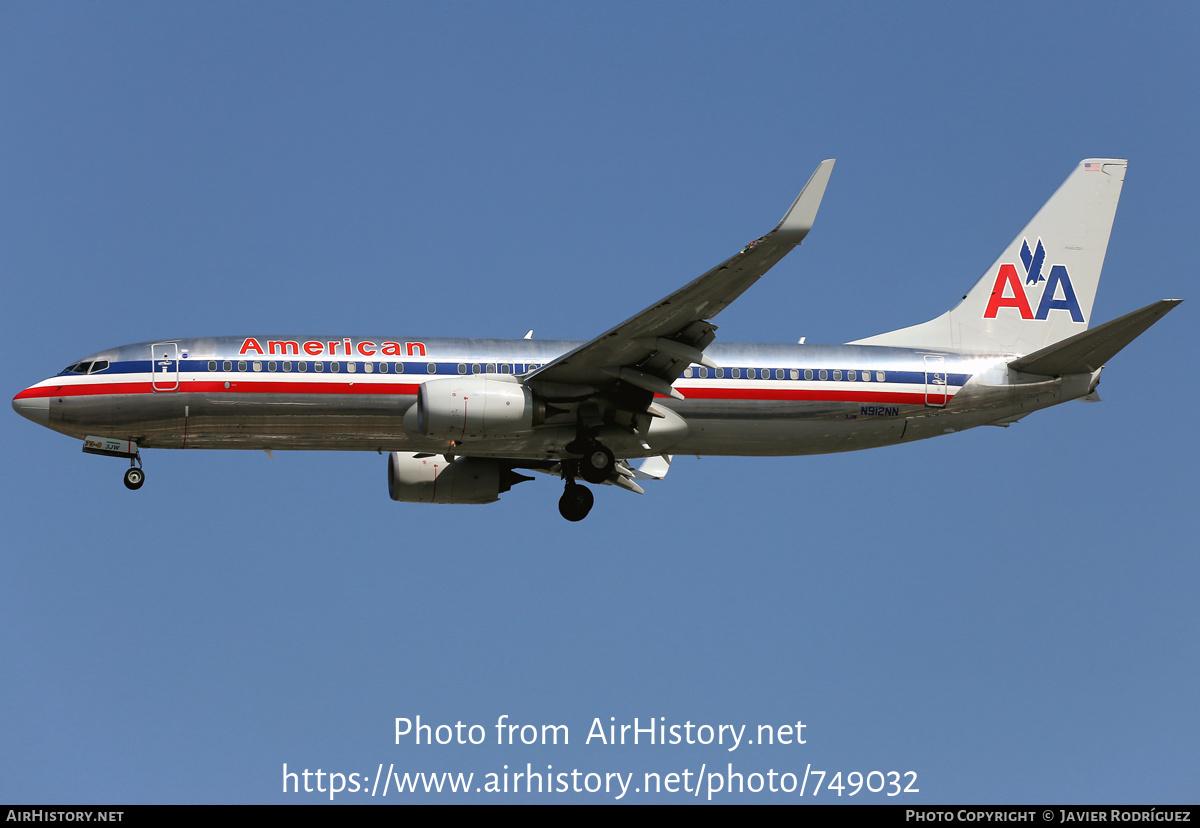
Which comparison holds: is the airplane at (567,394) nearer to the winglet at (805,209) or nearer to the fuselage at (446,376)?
the fuselage at (446,376)

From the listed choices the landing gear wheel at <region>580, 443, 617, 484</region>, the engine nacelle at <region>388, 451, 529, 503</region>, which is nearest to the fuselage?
the landing gear wheel at <region>580, 443, 617, 484</region>

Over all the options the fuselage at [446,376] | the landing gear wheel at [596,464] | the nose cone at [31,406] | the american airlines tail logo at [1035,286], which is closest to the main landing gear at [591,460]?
the landing gear wheel at [596,464]

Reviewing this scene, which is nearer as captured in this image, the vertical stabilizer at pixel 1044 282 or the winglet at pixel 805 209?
the winglet at pixel 805 209

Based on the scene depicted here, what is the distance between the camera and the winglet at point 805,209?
23.3 m

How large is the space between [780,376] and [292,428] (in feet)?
36.2

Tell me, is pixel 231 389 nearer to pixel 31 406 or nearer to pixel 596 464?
pixel 31 406

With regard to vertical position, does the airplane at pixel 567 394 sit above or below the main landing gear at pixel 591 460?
above

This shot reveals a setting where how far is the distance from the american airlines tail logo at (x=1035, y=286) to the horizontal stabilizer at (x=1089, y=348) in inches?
126

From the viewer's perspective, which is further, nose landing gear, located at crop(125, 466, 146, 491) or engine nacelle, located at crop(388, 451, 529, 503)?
engine nacelle, located at crop(388, 451, 529, 503)

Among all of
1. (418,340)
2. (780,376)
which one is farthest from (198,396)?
(780,376)

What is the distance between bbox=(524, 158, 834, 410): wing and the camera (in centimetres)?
2403

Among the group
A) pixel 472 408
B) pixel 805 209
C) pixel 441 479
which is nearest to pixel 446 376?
pixel 472 408

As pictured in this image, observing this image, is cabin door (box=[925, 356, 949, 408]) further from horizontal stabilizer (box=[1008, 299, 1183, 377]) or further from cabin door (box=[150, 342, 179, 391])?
cabin door (box=[150, 342, 179, 391])

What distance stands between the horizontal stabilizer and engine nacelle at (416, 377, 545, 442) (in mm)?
12036
